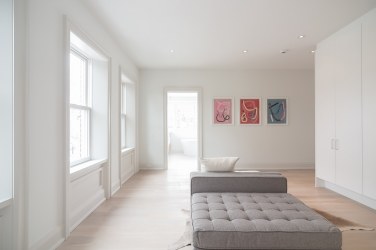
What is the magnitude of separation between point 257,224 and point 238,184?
105cm

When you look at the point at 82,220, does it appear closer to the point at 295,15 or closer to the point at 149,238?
the point at 149,238

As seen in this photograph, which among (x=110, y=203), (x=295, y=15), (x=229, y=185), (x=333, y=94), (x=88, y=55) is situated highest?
(x=295, y=15)

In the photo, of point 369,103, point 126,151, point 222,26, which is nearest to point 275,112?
point 369,103

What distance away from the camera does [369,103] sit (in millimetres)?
3402

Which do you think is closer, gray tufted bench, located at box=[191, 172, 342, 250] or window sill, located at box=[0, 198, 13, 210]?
window sill, located at box=[0, 198, 13, 210]

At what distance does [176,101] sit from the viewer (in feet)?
37.0

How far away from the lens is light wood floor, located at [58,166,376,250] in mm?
2439

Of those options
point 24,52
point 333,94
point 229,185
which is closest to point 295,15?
point 333,94

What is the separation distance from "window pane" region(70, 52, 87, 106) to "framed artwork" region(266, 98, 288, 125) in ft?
16.1

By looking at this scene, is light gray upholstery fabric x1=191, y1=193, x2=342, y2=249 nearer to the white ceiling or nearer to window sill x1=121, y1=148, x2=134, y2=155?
the white ceiling

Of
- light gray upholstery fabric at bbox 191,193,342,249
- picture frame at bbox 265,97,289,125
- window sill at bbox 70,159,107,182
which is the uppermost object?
picture frame at bbox 265,97,289,125

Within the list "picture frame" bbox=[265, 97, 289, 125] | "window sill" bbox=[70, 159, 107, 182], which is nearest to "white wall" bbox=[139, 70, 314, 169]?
"picture frame" bbox=[265, 97, 289, 125]

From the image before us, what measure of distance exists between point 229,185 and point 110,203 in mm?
1937

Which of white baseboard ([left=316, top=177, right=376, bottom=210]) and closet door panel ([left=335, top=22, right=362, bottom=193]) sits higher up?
closet door panel ([left=335, top=22, right=362, bottom=193])
